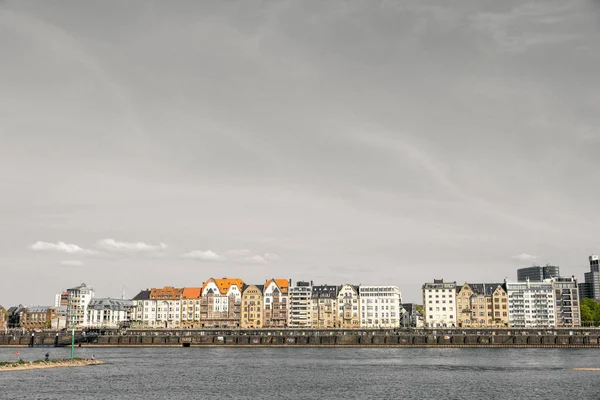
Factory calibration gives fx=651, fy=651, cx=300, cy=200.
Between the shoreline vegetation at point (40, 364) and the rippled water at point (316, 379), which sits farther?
the shoreline vegetation at point (40, 364)

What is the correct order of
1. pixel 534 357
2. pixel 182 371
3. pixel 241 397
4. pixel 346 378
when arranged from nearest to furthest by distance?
1. pixel 241 397
2. pixel 346 378
3. pixel 182 371
4. pixel 534 357

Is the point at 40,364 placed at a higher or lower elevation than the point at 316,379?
higher

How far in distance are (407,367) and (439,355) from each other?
38.9 meters

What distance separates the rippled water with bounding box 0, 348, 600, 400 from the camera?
9788cm

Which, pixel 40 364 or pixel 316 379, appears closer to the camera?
pixel 316 379

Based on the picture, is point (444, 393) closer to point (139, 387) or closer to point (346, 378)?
point (346, 378)

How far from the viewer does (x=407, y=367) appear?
139375mm

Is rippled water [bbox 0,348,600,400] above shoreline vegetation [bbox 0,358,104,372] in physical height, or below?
below

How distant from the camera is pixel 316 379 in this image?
116 meters

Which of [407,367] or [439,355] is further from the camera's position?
[439,355]

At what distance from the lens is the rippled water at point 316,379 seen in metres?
97.9

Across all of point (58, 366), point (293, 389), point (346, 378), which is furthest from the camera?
point (58, 366)

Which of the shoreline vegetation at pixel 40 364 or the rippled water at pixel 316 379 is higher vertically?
the shoreline vegetation at pixel 40 364

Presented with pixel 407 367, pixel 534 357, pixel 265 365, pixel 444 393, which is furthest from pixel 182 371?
pixel 534 357
